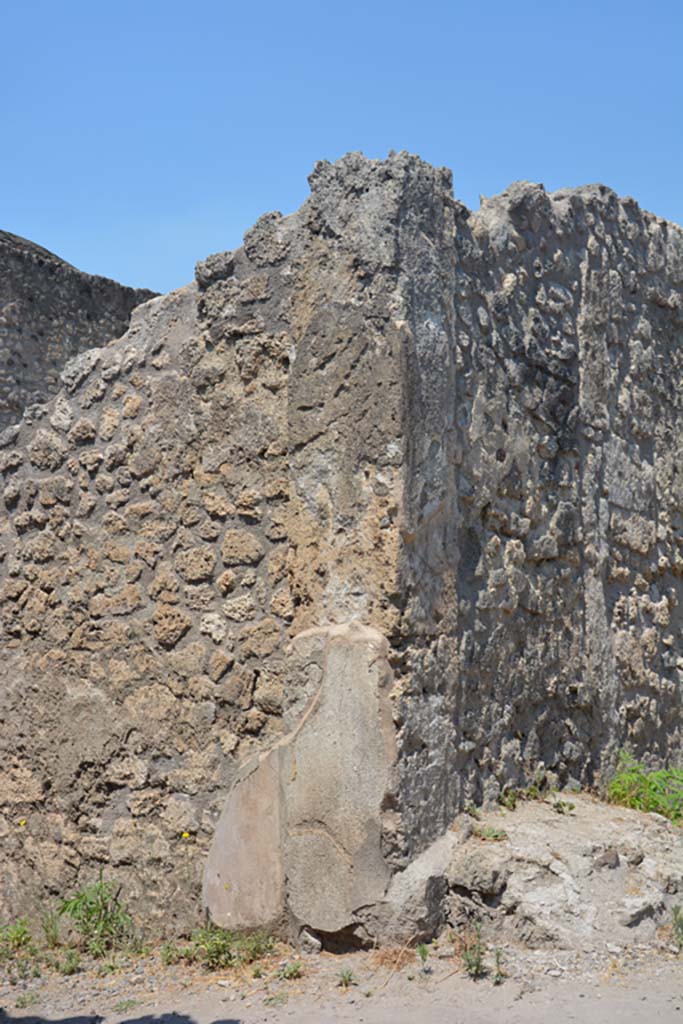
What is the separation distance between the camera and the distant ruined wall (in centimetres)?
421

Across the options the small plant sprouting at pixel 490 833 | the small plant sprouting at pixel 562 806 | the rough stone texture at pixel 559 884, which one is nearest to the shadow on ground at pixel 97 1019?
the rough stone texture at pixel 559 884

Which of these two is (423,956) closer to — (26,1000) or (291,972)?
(291,972)

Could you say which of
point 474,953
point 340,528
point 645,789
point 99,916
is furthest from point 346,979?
point 645,789

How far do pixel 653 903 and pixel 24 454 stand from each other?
3.35m

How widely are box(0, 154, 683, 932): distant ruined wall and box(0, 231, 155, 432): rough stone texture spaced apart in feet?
24.4

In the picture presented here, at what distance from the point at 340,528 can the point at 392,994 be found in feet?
5.18

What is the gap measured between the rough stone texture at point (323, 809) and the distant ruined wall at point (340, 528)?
0.23 feet

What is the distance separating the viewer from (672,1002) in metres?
3.51

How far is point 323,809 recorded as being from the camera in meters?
4.01

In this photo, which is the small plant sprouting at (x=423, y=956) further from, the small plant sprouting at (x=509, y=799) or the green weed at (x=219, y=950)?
the small plant sprouting at (x=509, y=799)

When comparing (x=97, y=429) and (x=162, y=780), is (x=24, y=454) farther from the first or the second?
(x=162, y=780)

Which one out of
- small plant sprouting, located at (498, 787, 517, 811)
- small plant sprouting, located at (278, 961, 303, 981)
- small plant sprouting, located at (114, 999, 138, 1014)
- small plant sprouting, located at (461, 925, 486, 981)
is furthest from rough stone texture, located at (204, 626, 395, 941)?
small plant sprouting, located at (498, 787, 517, 811)

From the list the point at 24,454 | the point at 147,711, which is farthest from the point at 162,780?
the point at 24,454

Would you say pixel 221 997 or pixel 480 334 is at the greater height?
pixel 480 334
